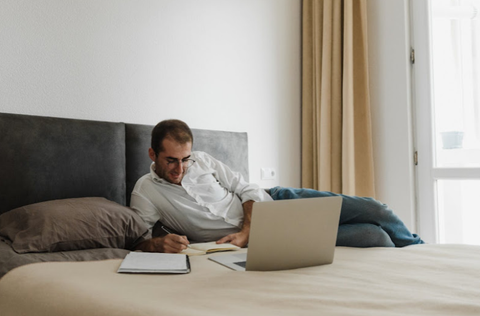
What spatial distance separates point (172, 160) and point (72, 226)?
24.1 inches

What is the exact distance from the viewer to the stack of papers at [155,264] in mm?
1393

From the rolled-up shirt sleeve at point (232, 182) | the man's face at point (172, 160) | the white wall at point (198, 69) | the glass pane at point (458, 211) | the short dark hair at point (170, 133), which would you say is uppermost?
the white wall at point (198, 69)

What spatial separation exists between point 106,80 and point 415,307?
6.89 feet

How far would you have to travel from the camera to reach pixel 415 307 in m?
1.01

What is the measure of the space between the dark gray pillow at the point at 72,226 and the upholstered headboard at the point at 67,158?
0.23 metres

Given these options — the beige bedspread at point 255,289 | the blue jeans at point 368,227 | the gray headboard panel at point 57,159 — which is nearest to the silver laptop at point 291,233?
the beige bedspread at point 255,289

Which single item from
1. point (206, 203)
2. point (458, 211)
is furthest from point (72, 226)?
point (458, 211)

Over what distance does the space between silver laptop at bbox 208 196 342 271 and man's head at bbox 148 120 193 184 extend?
0.84 m

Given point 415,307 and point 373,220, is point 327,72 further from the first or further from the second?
point 415,307

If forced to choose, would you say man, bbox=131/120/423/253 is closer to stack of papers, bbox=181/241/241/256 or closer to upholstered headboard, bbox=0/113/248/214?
stack of papers, bbox=181/241/241/256

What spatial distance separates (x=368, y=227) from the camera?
1.94 meters

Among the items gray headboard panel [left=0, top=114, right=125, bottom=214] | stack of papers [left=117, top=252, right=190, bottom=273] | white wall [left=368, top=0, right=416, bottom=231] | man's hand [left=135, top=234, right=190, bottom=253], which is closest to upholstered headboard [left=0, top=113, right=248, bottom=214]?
gray headboard panel [left=0, top=114, right=125, bottom=214]

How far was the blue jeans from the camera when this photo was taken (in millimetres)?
1914

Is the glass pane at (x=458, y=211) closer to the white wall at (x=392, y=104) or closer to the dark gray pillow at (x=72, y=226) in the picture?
the white wall at (x=392, y=104)
